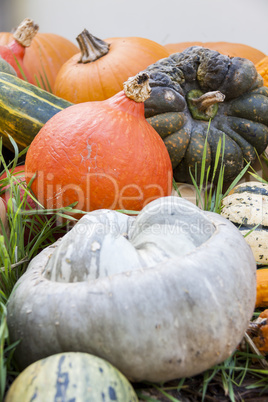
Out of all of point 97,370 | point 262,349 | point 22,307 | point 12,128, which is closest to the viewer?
point 97,370

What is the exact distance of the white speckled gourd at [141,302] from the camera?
2.84 feet

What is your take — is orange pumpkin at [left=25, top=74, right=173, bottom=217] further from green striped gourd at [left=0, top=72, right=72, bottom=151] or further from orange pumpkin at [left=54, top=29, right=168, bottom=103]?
orange pumpkin at [left=54, top=29, right=168, bottom=103]

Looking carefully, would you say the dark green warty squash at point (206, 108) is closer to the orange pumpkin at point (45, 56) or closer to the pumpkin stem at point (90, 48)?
the pumpkin stem at point (90, 48)

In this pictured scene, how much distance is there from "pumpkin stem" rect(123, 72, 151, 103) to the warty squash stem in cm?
36

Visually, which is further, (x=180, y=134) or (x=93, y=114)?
(x=180, y=134)

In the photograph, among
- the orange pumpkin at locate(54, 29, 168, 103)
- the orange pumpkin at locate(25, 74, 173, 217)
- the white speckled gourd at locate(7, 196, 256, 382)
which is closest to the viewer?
the white speckled gourd at locate(7, 196, 256, 382)

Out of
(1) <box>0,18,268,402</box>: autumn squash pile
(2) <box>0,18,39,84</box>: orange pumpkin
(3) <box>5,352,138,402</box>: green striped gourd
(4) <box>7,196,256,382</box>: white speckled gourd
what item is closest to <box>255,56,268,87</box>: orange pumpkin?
(1) <box>0,18,268,402</box>: autumn squash pile

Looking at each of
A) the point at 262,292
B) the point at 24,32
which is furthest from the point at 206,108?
the point at 24,32

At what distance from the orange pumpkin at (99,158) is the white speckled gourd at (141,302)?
418mm

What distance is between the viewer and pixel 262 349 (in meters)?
1.10

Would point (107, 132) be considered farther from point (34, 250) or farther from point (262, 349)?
point (262, 349)

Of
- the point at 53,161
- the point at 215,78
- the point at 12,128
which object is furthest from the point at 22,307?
the point at 215,78

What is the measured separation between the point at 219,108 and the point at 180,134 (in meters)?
0.25

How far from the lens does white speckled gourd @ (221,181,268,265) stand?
1502 millimetres
